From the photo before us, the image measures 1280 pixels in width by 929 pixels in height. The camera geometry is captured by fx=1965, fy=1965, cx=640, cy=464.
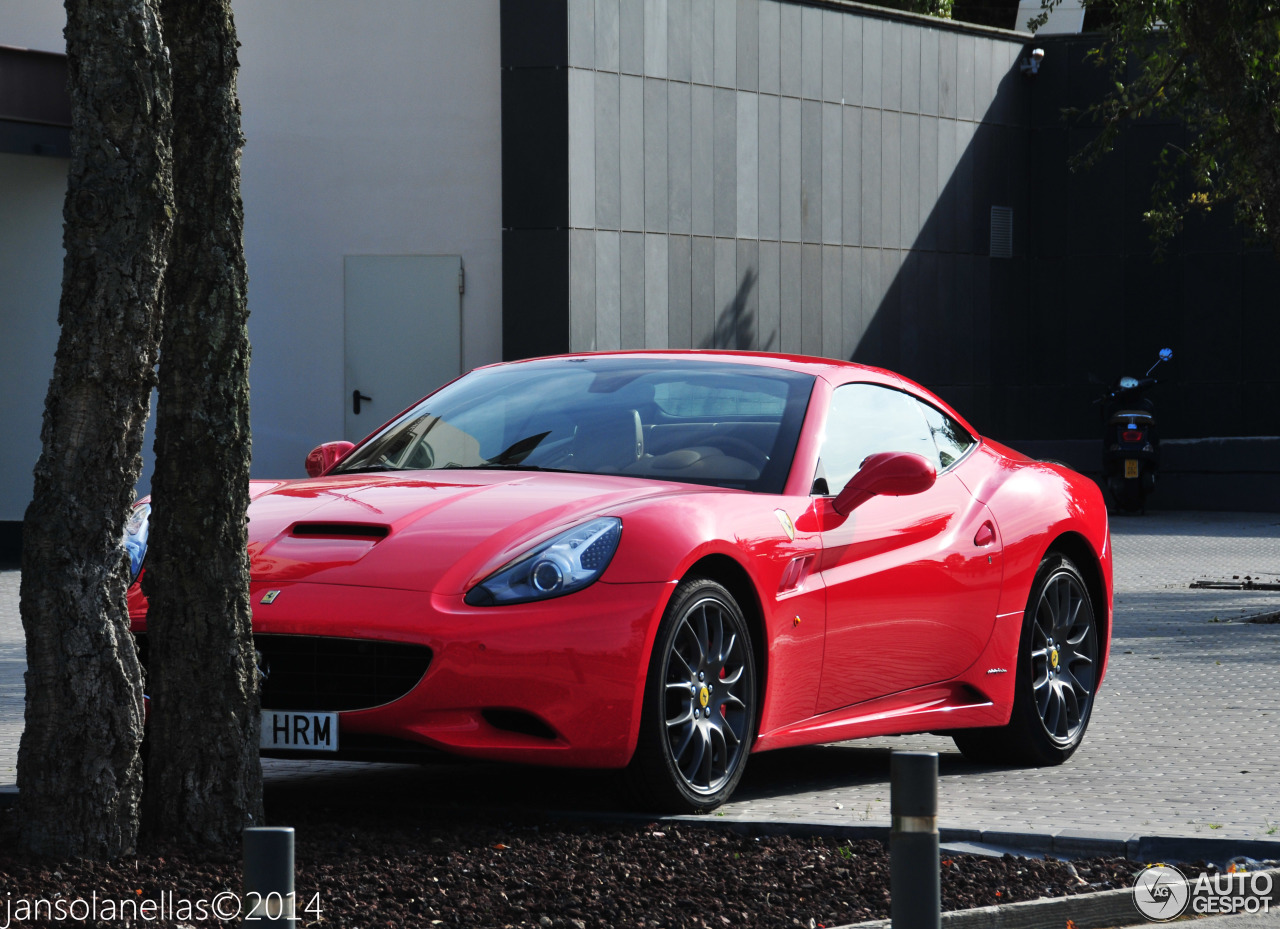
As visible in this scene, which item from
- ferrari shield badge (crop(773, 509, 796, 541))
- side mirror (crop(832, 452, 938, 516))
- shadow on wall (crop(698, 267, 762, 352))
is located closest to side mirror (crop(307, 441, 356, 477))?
ferrari shield badge (crop(773, 509, 796, 541))

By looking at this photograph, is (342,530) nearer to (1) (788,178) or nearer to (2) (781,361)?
(2) (781,361)

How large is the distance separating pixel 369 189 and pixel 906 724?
52.4 ft

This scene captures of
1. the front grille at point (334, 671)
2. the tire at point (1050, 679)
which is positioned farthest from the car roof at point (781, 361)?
the front grille at point (334, 671)

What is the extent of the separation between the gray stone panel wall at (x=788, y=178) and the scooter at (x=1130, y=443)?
2.62m

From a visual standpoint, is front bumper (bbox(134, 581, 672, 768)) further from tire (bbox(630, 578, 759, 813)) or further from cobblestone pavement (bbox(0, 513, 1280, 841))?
cobblestone pavement (bbox(0, 513, 1280, 841))

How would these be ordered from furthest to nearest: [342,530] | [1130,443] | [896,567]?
[1130,443]
[896,567]
[342,530]

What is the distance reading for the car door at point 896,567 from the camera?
6.62 m

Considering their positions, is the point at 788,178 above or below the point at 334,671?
above

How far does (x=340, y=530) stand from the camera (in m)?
6.11

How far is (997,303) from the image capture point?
2775cm

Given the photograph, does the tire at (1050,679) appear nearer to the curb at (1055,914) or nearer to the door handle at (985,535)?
the door handle at (985,535)

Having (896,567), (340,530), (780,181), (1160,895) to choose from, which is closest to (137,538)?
(340,530)

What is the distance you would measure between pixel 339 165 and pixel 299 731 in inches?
671

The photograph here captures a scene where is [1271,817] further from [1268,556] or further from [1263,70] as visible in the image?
[1268,556]
